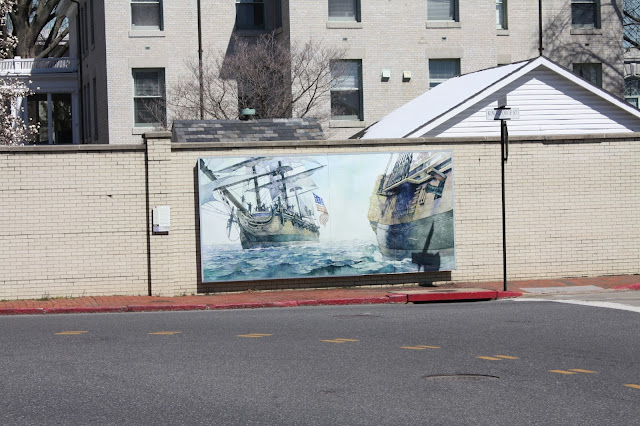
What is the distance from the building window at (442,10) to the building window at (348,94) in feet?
9.73

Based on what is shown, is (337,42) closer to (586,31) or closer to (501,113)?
(586,31)

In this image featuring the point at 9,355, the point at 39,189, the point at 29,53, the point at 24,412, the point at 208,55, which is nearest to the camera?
the point at 24,412

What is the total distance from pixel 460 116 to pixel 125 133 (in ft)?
42.0

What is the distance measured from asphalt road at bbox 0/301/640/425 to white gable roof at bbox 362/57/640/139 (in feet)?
27.5

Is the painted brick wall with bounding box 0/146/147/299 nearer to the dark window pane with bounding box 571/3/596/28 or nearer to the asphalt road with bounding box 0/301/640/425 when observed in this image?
the asphalt road with bounding box 0/301/640/425

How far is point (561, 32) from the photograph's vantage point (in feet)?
108

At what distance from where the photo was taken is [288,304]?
1636 cm

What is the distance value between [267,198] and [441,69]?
14.7 metres

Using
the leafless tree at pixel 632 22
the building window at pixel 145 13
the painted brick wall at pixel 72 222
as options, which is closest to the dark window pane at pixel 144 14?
the building window at pixel 145 13

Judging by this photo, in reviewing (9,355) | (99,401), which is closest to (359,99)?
(9,355)

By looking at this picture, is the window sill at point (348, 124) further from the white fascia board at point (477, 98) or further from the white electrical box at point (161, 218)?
the white electrical box at point (161, 218)

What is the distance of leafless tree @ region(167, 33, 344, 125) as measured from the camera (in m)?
28.7

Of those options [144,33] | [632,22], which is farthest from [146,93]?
[632,22]

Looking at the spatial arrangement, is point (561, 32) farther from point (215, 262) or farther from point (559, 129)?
point (215, 262)
